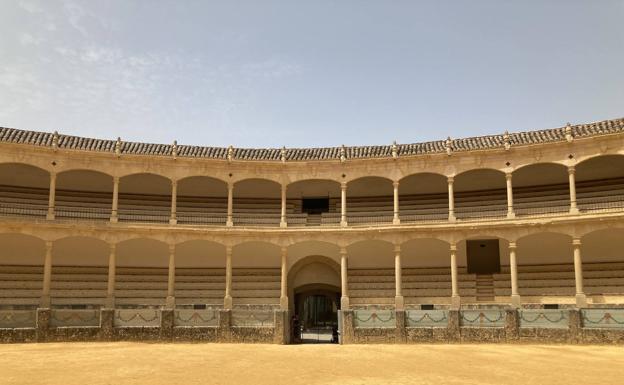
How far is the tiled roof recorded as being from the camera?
26469mm

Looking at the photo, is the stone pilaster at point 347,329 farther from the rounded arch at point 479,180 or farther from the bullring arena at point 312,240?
the rounded arch at point 479,180

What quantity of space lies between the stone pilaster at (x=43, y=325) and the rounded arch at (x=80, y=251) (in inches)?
267

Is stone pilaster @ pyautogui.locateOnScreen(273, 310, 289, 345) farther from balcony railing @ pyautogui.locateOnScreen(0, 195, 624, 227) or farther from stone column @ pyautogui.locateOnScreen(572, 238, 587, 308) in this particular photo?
stone column @ pyautogui.locateOnScreen(572, 238, 587, 308)

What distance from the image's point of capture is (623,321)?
70.3 ft

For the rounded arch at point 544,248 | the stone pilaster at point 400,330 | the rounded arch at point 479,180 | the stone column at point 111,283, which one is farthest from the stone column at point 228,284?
the rounded arch at point 544,248

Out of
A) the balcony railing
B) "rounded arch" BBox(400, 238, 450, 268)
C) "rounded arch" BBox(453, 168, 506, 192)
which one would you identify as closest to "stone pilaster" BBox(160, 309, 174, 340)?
the balcony railing

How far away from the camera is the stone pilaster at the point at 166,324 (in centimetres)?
2325

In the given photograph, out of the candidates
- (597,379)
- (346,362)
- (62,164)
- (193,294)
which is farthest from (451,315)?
(62,164)

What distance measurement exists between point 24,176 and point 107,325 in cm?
1092

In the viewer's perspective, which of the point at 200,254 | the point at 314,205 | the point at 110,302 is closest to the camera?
the point at 110,302

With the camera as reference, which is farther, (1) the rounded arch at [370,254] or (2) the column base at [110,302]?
(1) the rounded arch at [370,254]

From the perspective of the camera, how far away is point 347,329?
923 inches

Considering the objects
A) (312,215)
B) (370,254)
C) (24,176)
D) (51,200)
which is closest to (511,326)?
(370,254)

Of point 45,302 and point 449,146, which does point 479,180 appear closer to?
point 449,146
